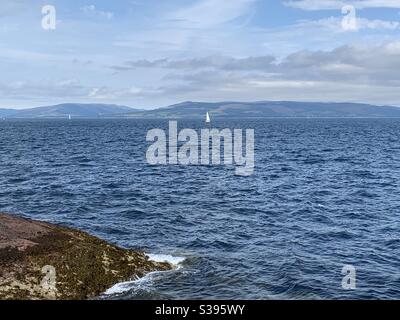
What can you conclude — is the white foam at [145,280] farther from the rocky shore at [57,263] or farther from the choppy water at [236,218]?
the rocky shore at [57,263]

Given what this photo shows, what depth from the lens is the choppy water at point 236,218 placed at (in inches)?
988

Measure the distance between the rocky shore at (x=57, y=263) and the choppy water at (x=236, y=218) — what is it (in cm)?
156

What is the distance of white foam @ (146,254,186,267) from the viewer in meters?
28.1

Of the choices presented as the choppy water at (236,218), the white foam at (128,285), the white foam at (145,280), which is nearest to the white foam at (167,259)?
the white foam at (145,280)

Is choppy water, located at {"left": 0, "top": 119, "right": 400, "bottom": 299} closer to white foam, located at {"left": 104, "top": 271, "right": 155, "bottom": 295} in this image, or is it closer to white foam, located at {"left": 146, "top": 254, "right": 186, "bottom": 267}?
white foam, located at {"left": 104, "top": 271, "right": 155, "bottom": 295}

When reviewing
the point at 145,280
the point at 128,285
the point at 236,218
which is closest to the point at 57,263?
the point at 128,285

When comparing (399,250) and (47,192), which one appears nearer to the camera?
(399,250)

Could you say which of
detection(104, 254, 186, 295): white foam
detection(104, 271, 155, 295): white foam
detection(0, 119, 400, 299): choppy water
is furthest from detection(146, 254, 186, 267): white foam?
detection(104, 271, 155, 295): white foam

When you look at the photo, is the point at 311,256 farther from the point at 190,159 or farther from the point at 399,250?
the point at 190,159

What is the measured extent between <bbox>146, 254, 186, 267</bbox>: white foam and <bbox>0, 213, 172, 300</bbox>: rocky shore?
57 centimetres
